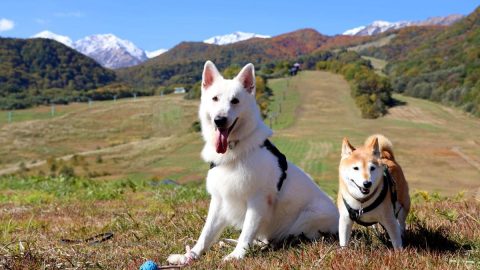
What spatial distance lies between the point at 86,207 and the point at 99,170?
60.9 meters

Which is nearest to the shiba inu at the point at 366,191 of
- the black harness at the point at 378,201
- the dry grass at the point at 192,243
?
the black harness at the point at 378,201

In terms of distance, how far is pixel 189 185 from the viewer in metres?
16.3

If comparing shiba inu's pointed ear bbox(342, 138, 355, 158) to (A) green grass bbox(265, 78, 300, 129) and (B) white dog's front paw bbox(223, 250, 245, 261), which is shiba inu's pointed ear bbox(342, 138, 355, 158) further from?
(A) green grass bbox(265, 78, 300, 129)

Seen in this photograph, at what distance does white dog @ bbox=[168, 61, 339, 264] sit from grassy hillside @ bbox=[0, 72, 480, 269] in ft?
1.02

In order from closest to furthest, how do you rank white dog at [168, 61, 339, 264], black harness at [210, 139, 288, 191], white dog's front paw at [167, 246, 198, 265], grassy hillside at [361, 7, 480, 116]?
1. white dog's front paw at [167, 246, 198, 265]
2. white dog at [168, 61, 339, 264]
3. black harness at [210, 139, 288, 191]
4. grassy hillside at [361, 7, 480, 116]

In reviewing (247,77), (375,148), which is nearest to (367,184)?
(375,148)

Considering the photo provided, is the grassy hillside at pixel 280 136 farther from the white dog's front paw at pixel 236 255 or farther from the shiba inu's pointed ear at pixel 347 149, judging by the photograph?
the white dog's front paw at pixel 236 255

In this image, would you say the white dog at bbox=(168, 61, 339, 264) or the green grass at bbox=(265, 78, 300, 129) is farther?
the green grass at bbox=(265, 78, 300, 129)

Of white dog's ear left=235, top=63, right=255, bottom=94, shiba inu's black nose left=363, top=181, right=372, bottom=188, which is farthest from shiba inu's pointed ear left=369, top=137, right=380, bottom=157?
white dog's ear left=235, top=63, right=255, bottom=94

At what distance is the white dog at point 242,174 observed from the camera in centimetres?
475

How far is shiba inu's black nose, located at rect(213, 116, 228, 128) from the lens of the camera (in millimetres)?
4590

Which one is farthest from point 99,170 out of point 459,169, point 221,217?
point 221,217

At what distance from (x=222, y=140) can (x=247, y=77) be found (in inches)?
28.5

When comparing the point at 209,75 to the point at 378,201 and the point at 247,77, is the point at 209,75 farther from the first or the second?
the point at 378,201
